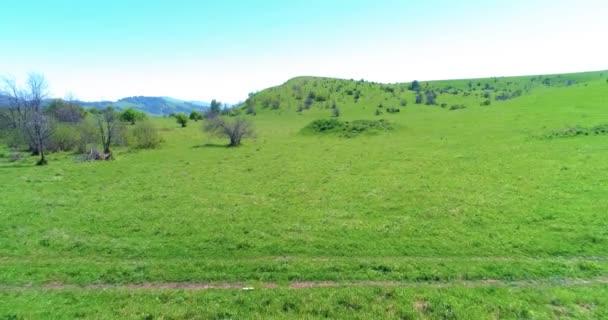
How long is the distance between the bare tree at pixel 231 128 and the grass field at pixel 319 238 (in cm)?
2099

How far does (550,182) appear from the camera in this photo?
19.9 m

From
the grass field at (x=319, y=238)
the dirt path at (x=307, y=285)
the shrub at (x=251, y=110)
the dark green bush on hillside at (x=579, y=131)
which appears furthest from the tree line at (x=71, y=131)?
the shrub at (x=251, y=110)

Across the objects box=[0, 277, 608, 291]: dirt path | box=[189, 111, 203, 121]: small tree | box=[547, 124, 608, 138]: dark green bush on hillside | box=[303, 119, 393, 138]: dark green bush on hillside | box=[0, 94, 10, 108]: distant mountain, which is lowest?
box=[0, 277, 608, 291]: dirt path

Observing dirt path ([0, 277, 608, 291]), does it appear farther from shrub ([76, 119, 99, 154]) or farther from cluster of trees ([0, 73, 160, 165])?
shrub ([76, 119, 99, 154])

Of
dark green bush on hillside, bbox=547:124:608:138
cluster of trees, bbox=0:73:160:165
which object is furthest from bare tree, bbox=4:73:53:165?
dark green bush on hillside, bbox=547:124:608:138

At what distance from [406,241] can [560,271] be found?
199 inches

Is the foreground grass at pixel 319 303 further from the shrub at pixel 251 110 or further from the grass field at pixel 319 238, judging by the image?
the shrub at pixel 251 110

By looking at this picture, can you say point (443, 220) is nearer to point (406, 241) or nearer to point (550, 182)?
point (406, 241)

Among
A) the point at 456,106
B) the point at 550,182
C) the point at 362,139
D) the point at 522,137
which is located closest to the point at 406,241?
the point at 550,182

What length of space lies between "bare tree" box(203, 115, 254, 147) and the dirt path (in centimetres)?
4184

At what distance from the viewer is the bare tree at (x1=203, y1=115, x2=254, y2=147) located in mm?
51256

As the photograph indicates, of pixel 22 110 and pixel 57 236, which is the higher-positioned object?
pixel 22 110

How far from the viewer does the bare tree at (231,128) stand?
51256 mm

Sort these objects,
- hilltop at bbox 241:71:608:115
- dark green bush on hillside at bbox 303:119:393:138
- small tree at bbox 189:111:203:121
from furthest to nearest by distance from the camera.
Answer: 1. small tree at bbox 189:111:203:121
2. hilltop at bbox 241:71:608:115
3. dark green bush on hillside at bbox 303:119:393:138
